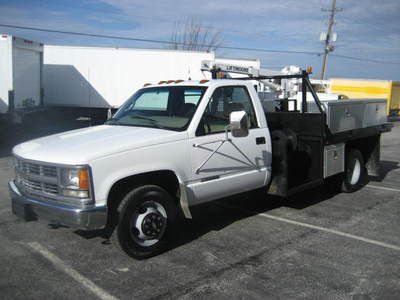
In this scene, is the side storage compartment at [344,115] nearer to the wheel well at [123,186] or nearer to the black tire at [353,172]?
the black tire at [353,172]

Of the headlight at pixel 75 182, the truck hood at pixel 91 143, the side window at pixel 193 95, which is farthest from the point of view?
the side window at pixel 193 95

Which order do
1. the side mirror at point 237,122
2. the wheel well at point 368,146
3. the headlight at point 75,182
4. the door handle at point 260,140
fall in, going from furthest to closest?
the wheel well at point 368,146, the door handle at point 260,140, the side mirror at point 237,122, the headlight at point 75,182

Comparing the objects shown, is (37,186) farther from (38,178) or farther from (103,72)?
(103,72)

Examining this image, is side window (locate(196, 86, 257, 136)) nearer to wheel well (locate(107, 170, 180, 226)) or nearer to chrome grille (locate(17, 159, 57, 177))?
wheel well (locate(107, 170, 180, 226))

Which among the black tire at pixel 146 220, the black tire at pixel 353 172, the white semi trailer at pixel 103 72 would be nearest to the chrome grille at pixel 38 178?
the black tire at pixel 146 220

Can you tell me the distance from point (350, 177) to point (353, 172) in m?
0.12

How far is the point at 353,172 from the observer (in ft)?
27.0

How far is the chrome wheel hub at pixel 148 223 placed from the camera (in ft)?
15.8

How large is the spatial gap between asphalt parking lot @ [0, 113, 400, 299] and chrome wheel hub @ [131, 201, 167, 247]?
236 millimetres

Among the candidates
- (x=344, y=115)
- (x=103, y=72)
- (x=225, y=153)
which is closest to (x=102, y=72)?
(x=103, y=72)

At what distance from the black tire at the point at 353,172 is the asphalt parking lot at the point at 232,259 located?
2.82 ft

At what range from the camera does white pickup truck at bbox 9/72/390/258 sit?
4.47 metres

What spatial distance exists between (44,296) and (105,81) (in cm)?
1734

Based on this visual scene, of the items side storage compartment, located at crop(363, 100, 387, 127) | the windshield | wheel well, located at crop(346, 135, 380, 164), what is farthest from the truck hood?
wheel well, located at crop(346, 135, 380, 164)
